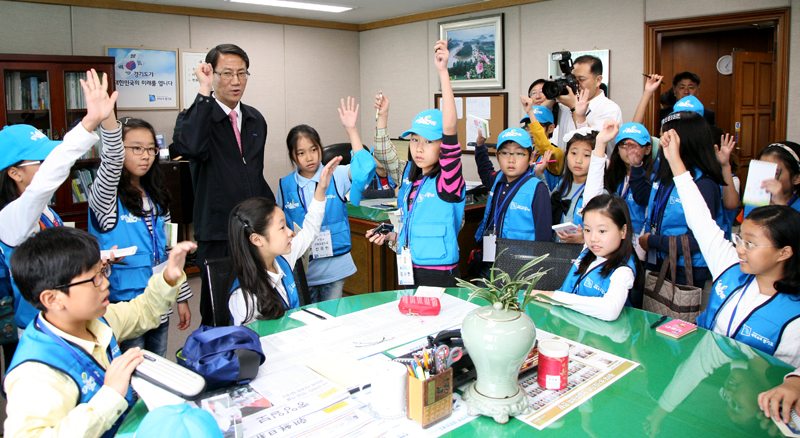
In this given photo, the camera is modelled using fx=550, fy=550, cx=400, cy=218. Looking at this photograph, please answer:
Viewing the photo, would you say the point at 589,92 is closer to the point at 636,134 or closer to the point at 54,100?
the point at 636,134

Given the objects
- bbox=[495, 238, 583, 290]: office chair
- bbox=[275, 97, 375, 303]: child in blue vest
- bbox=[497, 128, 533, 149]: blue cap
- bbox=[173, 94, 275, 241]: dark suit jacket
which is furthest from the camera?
bbox=[497, 128, 533, 149]: blue cap

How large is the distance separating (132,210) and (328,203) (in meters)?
0.92

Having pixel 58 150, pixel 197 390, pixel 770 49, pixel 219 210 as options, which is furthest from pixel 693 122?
pixel 770 49

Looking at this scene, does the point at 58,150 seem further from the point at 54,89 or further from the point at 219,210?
the point at 54,89

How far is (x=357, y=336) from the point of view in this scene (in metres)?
1.83

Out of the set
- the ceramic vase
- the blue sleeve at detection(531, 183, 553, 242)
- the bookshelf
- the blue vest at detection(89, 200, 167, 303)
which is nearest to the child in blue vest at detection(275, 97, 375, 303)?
the blue vest at detection(89, 200, 167, 303)

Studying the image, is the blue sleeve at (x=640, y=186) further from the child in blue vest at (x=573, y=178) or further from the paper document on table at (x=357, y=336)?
the paper document on table at (x=357, y=336)

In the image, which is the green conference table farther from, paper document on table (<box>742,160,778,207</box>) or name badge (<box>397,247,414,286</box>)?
paper document on table (<box>742,160,778,207</box>)

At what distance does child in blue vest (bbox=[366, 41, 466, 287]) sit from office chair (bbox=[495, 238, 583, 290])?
261mm

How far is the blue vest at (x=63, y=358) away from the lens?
131cm

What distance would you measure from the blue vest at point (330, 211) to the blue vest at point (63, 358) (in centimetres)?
151

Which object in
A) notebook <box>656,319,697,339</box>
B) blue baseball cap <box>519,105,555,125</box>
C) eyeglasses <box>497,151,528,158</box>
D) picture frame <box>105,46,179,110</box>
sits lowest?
notebook <box>656,319,697,339</box>

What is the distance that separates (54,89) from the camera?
15.9ft

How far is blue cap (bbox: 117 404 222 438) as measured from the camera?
1023 millimetres
